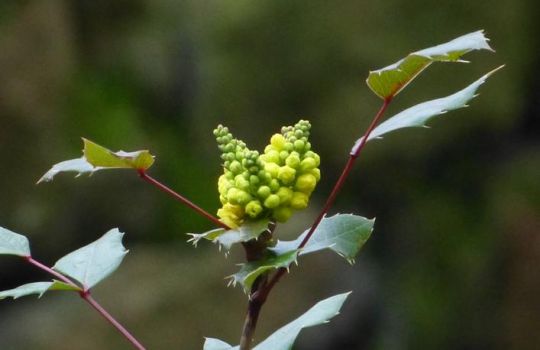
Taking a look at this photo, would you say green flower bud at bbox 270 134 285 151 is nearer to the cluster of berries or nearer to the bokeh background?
the cluster of berries

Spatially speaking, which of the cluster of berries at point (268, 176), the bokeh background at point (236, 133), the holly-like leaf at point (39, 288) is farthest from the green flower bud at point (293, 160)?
the bokeh background at point (236, 133)

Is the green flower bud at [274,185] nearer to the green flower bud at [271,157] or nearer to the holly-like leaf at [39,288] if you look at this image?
the green flower bud at [271,157]

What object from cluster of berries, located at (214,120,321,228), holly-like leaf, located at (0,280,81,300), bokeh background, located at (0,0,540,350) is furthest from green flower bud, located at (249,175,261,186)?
bokeh background, located at (0,0,540,350)

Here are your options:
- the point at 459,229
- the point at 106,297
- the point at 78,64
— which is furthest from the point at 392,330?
the point at 78,64

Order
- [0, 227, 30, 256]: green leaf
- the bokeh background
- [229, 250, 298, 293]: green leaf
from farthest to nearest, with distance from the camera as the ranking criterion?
the bokeh background < [0, 227, 30, 256]: green leaf < [229, 250, 298, 293]: green leaf

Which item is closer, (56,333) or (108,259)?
(108,259)

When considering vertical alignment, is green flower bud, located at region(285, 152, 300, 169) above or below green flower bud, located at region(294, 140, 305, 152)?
below

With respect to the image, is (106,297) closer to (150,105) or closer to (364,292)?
(150,105)
